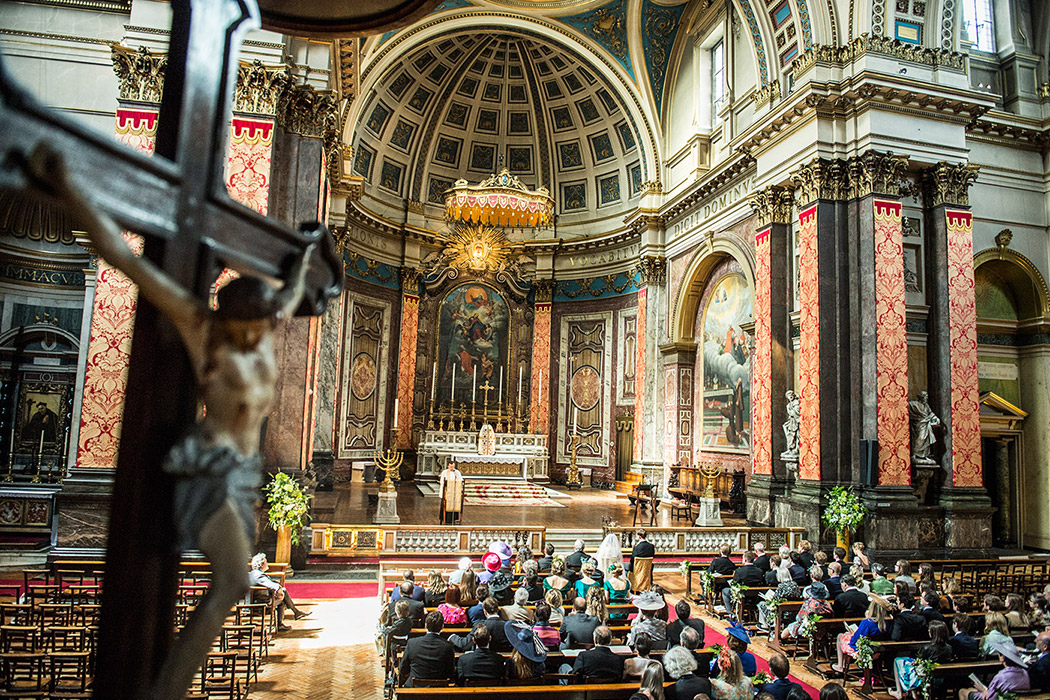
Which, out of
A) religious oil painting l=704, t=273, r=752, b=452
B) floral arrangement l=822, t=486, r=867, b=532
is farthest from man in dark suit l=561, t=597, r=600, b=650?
religious oil painting l=704, t=273, r=752, b=452

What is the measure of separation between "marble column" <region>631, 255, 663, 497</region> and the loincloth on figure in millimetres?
19191

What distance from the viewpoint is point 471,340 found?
24.0 m

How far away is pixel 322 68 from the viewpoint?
10.8 m

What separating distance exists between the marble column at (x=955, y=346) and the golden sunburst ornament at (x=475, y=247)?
1324 cm

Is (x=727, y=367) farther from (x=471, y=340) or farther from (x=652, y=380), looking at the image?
(x=471, y=340)

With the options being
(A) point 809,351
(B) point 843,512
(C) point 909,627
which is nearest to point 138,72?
(C) point 909,627

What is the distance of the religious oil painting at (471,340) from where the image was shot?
23.7 m

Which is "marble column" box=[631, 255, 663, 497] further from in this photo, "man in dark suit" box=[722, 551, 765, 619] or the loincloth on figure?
the loincloth on figure

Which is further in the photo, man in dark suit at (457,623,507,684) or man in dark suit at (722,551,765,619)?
man in dark suit at (722,551,765,619)

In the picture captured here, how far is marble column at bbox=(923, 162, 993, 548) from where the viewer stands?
1271 centimetres

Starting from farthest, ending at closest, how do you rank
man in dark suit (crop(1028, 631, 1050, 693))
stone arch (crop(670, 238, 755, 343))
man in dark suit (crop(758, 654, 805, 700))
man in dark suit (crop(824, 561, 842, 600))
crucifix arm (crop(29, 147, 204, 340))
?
1. stone arch (crop(670, 238, 755, 343))
2. man in dark suit (crop(824, 561, 842, 600))
3. man in dark suit (crop(1028, 631, 1050, 693))
4. man in dark suit (crop(758, 654, 805, 700))
5. crucifix arm (crop(29, 147, 204, 340))

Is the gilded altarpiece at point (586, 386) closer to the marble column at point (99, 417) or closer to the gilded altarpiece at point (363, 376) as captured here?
the gilded altarpiece at point (363, 376)

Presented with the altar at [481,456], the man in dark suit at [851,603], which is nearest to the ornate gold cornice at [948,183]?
the man in dark suit at [851,603]

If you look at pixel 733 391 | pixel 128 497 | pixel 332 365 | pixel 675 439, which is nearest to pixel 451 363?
pixel 332 365
